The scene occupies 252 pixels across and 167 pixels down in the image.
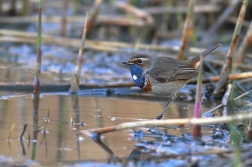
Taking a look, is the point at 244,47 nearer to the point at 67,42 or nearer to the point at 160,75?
the point at 160,75

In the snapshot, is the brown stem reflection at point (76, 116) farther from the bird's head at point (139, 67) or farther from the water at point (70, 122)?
the bird's head at point (139, 67)

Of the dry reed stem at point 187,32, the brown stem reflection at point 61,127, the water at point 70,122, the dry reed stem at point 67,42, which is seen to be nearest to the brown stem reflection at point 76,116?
the water at point 70,122

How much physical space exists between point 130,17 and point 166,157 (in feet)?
24.8

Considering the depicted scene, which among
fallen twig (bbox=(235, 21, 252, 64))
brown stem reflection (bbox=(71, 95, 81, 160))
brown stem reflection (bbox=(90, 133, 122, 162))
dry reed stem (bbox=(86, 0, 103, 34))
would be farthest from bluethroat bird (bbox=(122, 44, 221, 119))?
dry reed stem (bbox=(86, 0, 103, 34))

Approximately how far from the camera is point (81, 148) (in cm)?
491

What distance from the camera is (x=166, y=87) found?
281 inches

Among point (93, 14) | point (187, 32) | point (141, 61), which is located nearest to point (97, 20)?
point (93, 14)

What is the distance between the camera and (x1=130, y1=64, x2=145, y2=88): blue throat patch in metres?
7.10

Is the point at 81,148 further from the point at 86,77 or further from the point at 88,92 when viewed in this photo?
the point at 86,77

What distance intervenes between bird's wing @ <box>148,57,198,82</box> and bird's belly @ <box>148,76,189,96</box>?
0.19ft

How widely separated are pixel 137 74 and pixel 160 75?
32cm

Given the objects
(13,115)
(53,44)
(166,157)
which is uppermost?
(53,44)

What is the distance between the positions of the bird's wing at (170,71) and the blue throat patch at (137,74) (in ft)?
0.44

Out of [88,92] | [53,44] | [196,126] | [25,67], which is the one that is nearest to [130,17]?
[53,44]
